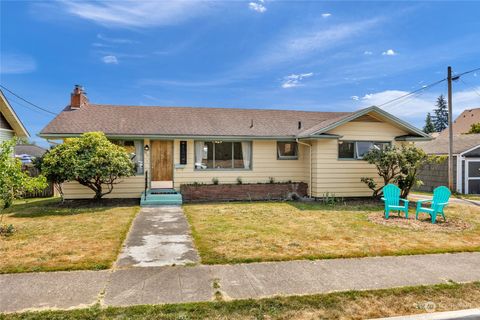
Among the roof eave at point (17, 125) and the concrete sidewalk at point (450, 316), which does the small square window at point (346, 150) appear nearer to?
the concrete sidewalk at point (450, 316)

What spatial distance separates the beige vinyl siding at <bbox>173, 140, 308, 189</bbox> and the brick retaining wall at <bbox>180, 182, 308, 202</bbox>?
466 mm

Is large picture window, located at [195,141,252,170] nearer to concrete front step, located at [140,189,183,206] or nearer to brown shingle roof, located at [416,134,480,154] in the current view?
concrete front step, located at [140,189,183,206]

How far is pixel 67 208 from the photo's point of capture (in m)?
10.9

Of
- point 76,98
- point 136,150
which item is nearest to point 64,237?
point 136,150

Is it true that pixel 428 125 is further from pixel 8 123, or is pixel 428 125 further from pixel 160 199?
pixel 8 123

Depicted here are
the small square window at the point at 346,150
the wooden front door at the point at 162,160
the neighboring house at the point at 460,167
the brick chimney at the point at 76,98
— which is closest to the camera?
the wooden front door at the point at 162,160

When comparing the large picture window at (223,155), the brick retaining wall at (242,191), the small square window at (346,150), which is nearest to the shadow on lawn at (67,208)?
the brick retaining wall at (242,191)

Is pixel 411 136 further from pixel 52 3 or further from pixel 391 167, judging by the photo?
pixel 52 3

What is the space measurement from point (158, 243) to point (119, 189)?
730cm

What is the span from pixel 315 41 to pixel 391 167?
7.43 metres

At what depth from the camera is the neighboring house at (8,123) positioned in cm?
1365

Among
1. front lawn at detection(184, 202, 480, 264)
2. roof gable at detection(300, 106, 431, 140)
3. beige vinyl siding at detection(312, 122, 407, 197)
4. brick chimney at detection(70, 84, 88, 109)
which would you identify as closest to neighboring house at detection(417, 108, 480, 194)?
roof gable at detection(300, 106, 431, 140)

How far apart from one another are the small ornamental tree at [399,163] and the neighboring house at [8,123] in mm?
16332

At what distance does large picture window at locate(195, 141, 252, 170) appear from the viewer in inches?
535
